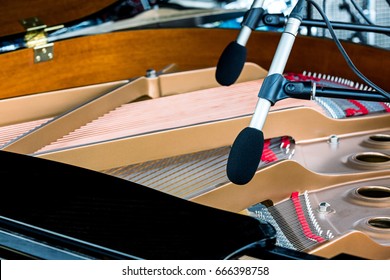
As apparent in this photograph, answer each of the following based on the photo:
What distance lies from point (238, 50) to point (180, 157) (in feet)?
1.75

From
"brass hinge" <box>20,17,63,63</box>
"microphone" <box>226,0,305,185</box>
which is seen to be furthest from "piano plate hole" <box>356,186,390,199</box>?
"brass hinge" <box>20,17,63,63</box>

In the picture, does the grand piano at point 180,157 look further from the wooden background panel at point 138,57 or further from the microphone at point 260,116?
the microphone at point 260,116

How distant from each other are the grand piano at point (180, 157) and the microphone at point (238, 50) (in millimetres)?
229

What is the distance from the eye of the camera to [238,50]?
165 cm

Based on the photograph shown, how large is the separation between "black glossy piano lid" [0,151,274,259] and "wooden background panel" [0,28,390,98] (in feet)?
4.36

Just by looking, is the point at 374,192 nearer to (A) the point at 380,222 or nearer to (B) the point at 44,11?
(A) the point at 380,222

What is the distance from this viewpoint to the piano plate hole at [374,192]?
1823mm

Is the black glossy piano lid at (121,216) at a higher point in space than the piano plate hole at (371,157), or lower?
lower

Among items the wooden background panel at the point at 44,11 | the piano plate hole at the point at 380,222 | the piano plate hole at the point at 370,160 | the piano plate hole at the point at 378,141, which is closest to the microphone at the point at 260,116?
the piano plate hole at the point at 380,222

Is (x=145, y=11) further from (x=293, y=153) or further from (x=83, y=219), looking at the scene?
(x=83, y=219)

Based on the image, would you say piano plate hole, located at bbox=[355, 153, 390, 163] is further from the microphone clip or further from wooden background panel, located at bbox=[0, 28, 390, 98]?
the microphone clip

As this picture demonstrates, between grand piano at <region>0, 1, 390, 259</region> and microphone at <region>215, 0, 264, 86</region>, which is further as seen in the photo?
microphone at <region>215, 0, 264, 86</region>

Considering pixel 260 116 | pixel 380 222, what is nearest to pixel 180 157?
pixel 380 222

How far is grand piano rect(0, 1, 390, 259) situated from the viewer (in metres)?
1.14
